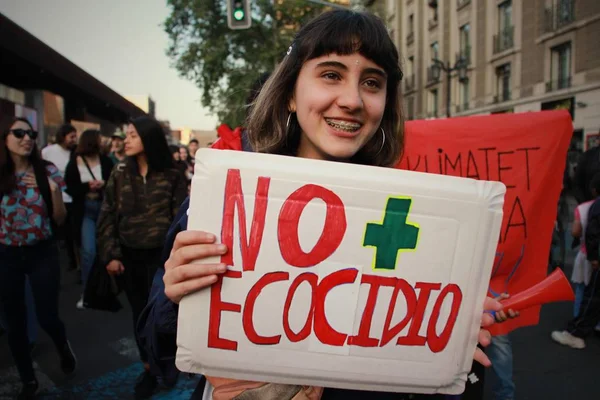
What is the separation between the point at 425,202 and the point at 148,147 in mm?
2794

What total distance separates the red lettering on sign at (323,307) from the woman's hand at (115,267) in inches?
108

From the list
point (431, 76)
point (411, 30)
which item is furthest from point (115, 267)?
point (411, 30)

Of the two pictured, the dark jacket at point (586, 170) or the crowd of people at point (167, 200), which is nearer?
the crowd of people at point (167, 200)

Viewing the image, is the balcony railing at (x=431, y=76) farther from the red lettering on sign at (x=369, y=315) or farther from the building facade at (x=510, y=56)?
the red lettering on sign at (x=369, y=315)

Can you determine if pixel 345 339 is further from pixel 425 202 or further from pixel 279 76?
pixel 279 76

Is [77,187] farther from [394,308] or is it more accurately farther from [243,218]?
[394,308]

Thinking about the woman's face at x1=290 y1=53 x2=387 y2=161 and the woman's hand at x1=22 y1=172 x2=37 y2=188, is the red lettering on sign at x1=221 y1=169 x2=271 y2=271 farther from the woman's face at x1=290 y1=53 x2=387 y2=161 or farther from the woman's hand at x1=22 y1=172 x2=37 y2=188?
the woman's hand at x1=22 y1=172 x2=37 y2=188

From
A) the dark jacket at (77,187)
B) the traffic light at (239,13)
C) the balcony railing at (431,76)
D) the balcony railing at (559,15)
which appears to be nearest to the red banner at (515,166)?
the dark jacket at (77,187)

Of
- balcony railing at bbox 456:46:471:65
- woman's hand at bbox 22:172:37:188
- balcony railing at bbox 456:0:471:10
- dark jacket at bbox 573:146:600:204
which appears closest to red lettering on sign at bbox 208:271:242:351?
woman's hand at bbox 22:172:37:188

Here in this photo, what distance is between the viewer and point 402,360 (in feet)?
3.54

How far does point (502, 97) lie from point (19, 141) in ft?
77.3

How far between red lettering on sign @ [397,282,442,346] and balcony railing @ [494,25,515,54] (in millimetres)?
23930

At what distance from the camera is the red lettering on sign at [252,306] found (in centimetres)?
103

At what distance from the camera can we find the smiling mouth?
1.27 meters
